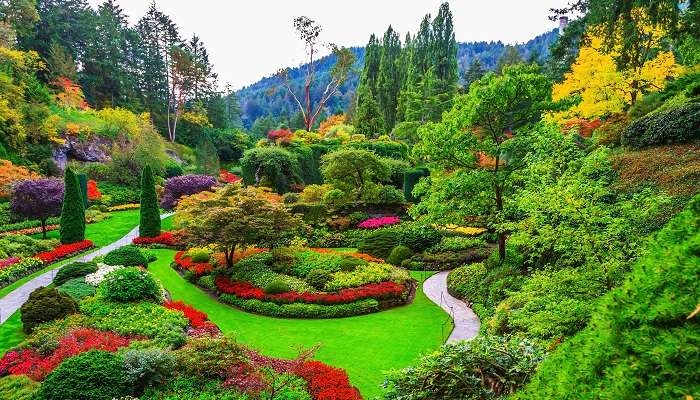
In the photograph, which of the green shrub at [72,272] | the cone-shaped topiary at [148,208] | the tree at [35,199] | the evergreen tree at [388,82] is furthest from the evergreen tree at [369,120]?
the green shrub at [72,272]

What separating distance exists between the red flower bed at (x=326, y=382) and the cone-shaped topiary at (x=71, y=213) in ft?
59.0

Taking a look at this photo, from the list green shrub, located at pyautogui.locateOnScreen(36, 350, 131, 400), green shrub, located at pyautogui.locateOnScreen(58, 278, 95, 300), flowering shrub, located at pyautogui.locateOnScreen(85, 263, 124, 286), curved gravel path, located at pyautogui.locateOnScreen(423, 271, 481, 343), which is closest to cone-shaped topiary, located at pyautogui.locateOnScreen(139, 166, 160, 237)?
flowering shrub, located at pyautogui.locateOnScreen(85, 263, 124, 286)

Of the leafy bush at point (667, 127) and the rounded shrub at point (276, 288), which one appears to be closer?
the leafy bush at point (667, 127)

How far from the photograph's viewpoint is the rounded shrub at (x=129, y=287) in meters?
13.5

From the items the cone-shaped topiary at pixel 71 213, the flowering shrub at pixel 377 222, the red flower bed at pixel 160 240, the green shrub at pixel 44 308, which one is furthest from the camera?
the flowering shrub at pixel 377 222

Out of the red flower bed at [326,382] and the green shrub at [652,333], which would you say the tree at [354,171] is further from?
the green shrub at [652,333]

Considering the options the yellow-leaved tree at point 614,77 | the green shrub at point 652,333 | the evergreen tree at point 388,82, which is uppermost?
the evergreen tree at point 388,82

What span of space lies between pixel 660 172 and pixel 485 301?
624cm

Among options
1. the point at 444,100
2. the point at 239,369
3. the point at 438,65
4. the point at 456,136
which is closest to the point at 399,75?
the point at 438,65

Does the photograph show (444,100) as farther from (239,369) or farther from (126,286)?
(239,369)

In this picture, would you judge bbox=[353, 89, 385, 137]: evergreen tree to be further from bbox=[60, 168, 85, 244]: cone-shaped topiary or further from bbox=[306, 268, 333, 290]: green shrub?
bbox=[306, 268, 333, 290]: green shrub

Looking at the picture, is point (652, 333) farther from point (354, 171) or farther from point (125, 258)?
point (354, 171)

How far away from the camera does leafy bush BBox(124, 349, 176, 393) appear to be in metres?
8.41

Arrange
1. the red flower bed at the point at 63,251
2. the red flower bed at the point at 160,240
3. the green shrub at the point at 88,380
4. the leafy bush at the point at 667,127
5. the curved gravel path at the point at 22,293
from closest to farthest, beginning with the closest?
the green shrub at the point at 88,380, the leafy bush at the point at 667,127, the curved gravel path at the point at 22,293, the red flower bed at the point at 63,251, the red flower bed at the point at 160,240
